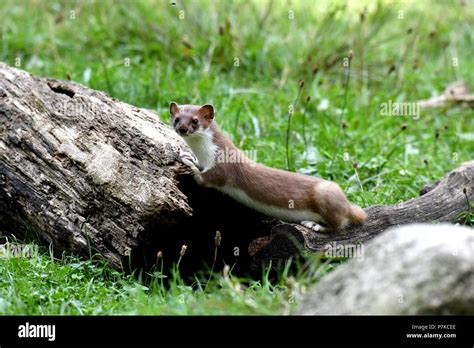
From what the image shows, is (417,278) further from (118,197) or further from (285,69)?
(285,69)

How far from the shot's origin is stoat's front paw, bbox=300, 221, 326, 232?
6.51 m

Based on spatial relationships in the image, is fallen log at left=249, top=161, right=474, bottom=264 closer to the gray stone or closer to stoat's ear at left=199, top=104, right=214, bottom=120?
stoat's ear at left=199, top=104, right=214, bottom=120

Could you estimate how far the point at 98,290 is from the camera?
5977mm

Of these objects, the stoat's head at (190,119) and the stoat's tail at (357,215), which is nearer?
the stoat's tail at (357,215)

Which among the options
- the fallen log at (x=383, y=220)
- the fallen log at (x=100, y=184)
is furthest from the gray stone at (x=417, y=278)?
the fallen log at (x=100, y=184)

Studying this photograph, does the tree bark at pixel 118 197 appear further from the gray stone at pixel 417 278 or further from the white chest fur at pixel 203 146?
the gray stone at pixel 417 278

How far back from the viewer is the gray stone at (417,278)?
3.98 metres

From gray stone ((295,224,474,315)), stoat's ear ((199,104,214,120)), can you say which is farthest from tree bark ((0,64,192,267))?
gray stone ((295,224,474,315))

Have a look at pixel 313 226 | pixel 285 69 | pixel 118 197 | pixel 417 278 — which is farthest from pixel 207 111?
pixel 285 69

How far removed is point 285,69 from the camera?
36.6 feet

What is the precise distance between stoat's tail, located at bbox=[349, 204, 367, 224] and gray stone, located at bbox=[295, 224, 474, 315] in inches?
89.8

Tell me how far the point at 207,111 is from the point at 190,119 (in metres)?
0.25

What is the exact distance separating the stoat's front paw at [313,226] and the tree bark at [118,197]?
0.29 ft

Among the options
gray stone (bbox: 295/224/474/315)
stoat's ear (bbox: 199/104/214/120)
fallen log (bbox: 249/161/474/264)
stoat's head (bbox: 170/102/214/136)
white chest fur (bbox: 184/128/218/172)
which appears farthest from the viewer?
stoat's ear (bbox: 199/104/214/120)
